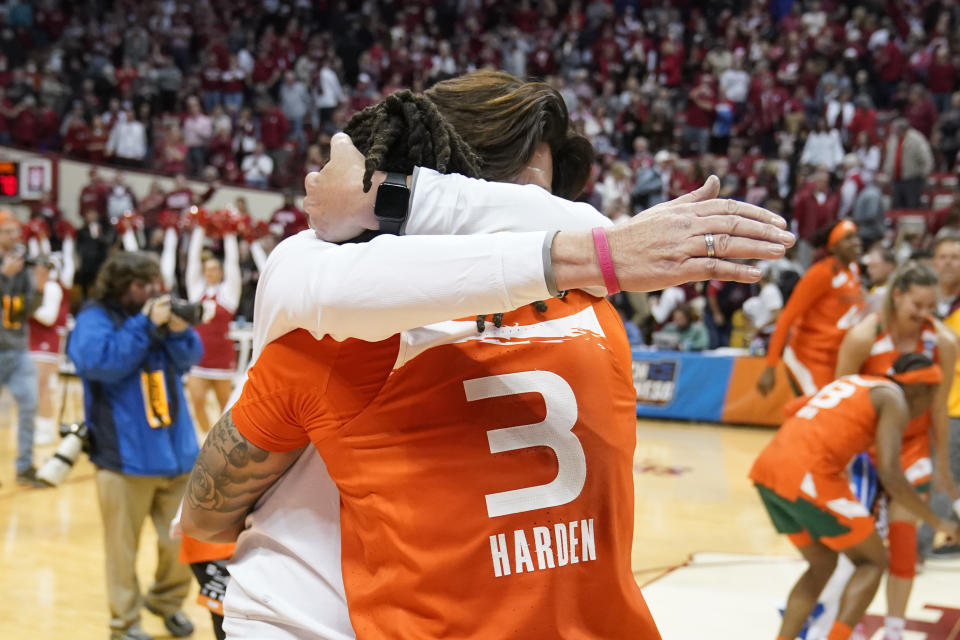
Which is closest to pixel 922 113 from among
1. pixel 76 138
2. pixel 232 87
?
pixel 232 87

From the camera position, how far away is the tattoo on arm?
1577 millimetres

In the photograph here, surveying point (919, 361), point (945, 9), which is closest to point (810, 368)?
point (919, 361)

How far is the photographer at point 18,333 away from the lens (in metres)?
7.20

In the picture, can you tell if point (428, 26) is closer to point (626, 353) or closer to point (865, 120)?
point (865, 120)

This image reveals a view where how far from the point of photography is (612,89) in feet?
56.6

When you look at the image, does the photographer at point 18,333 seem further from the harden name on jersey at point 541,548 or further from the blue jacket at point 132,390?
the harden name on jersey at point 541,548

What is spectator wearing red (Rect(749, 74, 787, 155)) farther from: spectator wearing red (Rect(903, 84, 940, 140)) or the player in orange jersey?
the player in orange jersey

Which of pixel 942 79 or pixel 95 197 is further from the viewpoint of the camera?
pixel 95 197

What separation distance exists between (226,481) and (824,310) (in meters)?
5.22

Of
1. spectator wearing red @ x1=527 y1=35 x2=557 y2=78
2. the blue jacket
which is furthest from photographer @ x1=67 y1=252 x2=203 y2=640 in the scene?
spectator wearing red @ x1=527 y1=35 x2=557 y2=78

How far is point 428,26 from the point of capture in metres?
21.2

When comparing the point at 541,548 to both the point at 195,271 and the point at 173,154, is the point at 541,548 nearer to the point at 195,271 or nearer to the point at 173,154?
the point at 195,271

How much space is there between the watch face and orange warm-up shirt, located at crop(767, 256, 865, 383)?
5275 millimetres

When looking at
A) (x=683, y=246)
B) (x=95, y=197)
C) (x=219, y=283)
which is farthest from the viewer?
(x=95, y=197)
